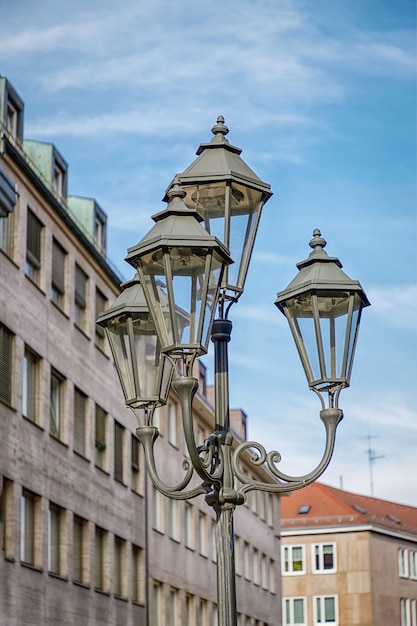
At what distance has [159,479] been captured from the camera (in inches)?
330

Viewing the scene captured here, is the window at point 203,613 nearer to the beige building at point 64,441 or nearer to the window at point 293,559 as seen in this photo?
the beige building at point 64,441

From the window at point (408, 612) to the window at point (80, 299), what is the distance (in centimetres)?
5452

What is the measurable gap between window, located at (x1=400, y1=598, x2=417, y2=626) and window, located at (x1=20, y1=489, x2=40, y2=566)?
5882 centimetres

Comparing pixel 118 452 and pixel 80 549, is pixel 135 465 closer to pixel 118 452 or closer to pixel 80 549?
pixel 118 452

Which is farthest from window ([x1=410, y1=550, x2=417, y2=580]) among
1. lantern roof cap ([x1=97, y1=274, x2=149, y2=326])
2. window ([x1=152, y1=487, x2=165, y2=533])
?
lantern roof cap ([x1=97, y1=274, x2=149, y2=326])

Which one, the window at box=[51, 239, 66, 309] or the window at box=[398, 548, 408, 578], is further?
the window at box=[398, 548, 408, 578]

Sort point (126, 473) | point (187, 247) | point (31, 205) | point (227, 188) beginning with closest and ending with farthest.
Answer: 1. point (187, 247)
2. point (227, 188)
3. point (31, 205)
4. point (126, 473)

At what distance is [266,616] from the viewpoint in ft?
208

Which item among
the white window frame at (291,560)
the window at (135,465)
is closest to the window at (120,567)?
the window at (135,465)

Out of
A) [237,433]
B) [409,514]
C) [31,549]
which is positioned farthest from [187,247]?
[409,514]

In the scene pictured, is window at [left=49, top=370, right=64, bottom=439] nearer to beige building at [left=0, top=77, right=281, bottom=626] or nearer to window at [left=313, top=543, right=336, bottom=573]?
beige building at [left=0, top=77, right=281, bottom=626]

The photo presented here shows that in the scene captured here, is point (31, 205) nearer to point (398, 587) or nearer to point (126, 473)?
point (126, 473)

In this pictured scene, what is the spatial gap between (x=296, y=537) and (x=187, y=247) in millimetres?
79370

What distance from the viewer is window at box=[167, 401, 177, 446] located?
1826 inches
